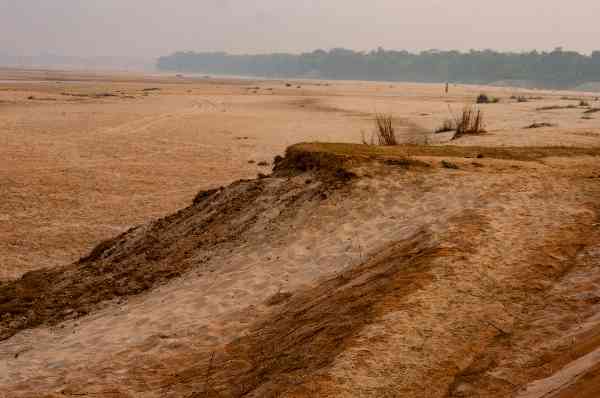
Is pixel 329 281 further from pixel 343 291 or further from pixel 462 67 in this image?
pixel 462 67

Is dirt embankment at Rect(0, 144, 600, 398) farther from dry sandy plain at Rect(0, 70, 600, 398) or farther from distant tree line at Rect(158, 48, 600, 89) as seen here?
distant tree line at Rect(158, 48, 600, 89)

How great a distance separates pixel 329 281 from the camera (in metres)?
7.76

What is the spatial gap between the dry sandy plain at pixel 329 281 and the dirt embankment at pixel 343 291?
0.03 meters

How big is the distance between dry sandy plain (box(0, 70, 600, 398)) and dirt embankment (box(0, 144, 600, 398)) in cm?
3

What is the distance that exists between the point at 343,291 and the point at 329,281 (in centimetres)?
74

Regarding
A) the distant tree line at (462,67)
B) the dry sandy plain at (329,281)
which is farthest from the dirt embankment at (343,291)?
the distant tree line at (462,67)

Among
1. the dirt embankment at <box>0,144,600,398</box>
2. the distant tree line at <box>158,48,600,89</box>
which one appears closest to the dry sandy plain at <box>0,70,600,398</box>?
the dirt embankment at <box>0,144,600,398</box>

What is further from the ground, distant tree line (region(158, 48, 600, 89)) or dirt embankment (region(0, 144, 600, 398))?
distant tree line (region(158, 48, 600, 89))

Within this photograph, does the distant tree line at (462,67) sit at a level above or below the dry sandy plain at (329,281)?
above

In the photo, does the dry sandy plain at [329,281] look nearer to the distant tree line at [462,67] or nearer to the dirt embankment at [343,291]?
the dirt embankment at [343,291]

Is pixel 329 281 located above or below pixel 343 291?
below

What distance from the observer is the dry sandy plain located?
536 centimetres

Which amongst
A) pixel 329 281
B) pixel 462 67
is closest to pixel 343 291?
pixel 329 281

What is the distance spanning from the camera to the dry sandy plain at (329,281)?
211 inches
